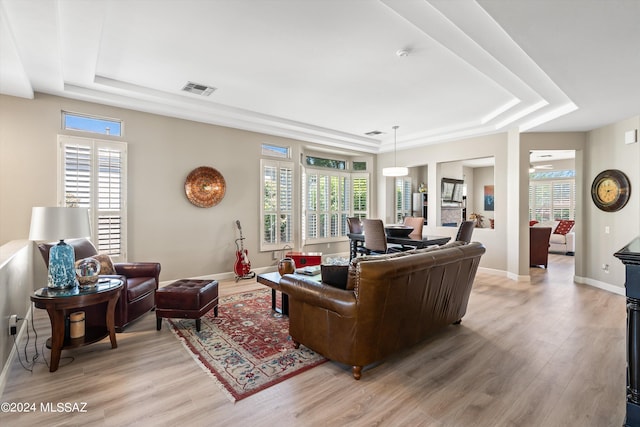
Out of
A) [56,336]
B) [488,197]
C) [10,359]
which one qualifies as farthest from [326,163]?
[488,197]

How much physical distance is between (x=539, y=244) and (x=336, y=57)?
6.21 metres

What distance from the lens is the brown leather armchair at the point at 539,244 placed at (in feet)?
22.1

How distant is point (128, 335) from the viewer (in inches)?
127

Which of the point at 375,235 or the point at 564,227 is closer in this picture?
the point at 375,235

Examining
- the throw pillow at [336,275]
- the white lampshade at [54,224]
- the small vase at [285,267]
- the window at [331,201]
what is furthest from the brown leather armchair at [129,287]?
the window at [331,201]

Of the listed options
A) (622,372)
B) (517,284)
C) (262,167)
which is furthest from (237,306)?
(517,284)

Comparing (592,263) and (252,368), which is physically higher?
(592,263)

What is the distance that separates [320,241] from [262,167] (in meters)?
2.36

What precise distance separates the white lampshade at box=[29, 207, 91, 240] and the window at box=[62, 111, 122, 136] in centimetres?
231

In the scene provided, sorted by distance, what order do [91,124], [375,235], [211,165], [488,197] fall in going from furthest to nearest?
[488,197] < [211,165] < [375,235] < [91,124]

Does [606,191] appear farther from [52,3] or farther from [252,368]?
[52,3]

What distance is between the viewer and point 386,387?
233 cm

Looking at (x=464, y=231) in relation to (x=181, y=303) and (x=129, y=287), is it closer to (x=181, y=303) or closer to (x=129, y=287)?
(x=181, y=303)

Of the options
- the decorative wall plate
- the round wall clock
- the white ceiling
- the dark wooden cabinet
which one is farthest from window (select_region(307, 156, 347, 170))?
the dark wooden cabinet
